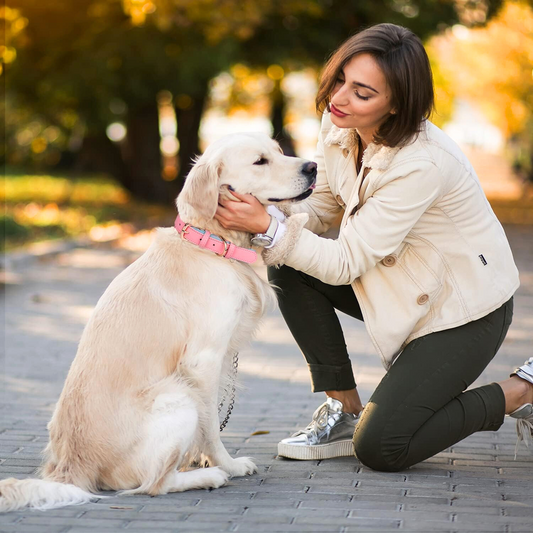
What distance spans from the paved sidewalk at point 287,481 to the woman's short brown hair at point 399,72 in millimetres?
1516

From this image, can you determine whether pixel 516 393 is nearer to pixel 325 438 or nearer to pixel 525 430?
pixel 525 430

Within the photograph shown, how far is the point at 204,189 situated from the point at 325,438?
136 centimetres

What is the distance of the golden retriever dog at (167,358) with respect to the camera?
3.15 metres

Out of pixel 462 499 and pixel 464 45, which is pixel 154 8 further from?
pixel 464 45

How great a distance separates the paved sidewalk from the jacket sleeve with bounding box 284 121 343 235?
1.13 m

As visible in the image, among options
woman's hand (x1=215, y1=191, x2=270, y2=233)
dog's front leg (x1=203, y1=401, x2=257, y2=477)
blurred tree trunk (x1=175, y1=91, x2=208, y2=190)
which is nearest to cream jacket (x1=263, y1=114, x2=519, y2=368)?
woman's hand (x1=215, y1=191, x2=270, y2=233)

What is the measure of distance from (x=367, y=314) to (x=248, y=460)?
2.84ft

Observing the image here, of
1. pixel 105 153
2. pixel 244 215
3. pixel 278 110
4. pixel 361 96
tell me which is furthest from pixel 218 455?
pixel 278 110

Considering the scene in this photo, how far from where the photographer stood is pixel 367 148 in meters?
3.66

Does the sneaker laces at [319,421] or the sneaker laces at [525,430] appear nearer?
the sneaker laces at [525,430]

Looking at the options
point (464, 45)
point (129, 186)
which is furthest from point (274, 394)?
point (464, 45)

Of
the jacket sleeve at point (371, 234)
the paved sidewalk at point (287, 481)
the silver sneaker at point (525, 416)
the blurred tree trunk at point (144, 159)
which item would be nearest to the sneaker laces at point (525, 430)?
the silver sneaker at point (525, 416)

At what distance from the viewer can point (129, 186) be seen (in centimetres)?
1839

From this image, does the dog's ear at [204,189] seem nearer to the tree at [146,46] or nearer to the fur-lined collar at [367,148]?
the fur-lined collar at [367,148]
